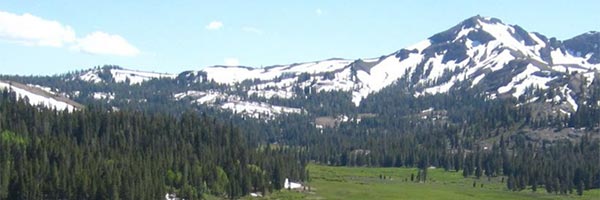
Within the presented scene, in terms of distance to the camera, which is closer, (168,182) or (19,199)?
(19,199)

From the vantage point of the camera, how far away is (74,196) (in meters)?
145

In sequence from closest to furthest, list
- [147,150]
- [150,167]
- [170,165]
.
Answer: [150,167] < [170,165] < [147,150]

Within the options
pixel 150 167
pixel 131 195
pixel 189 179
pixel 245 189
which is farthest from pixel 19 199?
pixel 245 189

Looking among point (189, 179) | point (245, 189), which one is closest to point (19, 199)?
point (189, 179)

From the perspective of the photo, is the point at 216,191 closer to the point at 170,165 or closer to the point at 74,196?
the point at 170,165

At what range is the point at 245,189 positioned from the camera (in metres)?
189

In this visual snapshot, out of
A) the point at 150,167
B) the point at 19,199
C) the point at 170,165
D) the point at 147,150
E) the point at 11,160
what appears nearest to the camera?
the point at 19,199

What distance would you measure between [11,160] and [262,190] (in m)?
60.3

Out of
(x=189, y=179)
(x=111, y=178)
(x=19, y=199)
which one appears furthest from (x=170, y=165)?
(x=19, y=199)

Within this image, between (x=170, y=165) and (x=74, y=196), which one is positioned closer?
(x=74, y=196)

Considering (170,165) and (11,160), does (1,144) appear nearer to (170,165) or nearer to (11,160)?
→ (11,160)

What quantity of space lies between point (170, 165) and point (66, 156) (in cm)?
2736

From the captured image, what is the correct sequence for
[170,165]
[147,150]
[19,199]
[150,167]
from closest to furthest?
1. [19,199]
2. [150,167]
3. [170,165]
4. [147,150]

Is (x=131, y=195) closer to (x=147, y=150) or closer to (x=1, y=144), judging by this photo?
(x=1, y=144)
